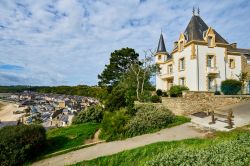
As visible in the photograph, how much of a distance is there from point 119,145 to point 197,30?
62.6 ft

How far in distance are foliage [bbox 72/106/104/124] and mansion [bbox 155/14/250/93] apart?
11100 millimetres

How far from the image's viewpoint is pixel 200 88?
1045 inches

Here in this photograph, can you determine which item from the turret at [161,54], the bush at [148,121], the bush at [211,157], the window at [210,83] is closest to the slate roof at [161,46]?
the turret at [161,54]

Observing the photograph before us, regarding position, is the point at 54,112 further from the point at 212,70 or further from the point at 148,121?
the point at 148,121

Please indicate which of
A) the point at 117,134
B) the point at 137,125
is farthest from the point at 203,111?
the point at 117,134

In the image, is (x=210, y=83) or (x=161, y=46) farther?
(x=161, y=46)

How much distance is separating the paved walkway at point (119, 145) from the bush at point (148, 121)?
0.64 metres

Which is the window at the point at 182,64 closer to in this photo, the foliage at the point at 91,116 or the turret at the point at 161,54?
the turret at the point at 161,54

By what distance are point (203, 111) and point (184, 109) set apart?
187cm

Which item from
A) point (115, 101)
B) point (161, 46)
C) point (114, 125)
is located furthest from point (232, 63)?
point (114, 125)

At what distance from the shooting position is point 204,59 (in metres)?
26.7

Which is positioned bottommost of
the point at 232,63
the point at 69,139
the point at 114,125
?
the point at 69,139

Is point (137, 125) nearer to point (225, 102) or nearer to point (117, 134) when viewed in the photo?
point (117, 134)

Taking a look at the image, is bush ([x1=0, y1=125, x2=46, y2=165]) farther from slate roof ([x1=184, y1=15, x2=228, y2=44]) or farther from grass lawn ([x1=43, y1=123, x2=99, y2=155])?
slate roof ([x1=184, y1=15, x2=228, y2=44])
